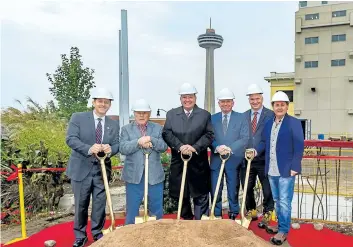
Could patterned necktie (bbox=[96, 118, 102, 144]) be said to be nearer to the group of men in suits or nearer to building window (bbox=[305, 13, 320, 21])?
the group of men in suits

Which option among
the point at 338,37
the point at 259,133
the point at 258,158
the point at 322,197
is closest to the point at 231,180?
the point at 258,158

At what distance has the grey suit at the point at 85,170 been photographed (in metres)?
3.60

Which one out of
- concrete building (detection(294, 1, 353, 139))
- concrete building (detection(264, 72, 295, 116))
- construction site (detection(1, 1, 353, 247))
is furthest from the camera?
concrete building (detection(264, 72, 295, 116))

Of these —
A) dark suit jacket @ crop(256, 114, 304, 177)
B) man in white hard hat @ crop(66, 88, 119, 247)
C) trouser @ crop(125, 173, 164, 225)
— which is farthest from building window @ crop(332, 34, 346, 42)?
man in white hard hat @ crop(66, 88, 119, 247)

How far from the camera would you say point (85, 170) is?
11.8 feet

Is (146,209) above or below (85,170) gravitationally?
below

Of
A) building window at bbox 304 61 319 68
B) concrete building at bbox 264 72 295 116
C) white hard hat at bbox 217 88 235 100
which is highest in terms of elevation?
building window at bbox 304 61 319 68

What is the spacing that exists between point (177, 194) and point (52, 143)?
5.42 meters

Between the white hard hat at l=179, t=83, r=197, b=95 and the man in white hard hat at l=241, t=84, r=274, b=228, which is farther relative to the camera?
the man in white hard hat at l=241, t=84, r=274, b=228

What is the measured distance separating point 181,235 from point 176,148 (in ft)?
4.17

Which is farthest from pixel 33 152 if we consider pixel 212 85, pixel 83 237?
pixel 212 85

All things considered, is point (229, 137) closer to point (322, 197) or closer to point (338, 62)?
point (322, 197)

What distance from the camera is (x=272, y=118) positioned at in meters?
3.80

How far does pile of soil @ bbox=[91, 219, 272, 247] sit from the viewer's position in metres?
2.47
